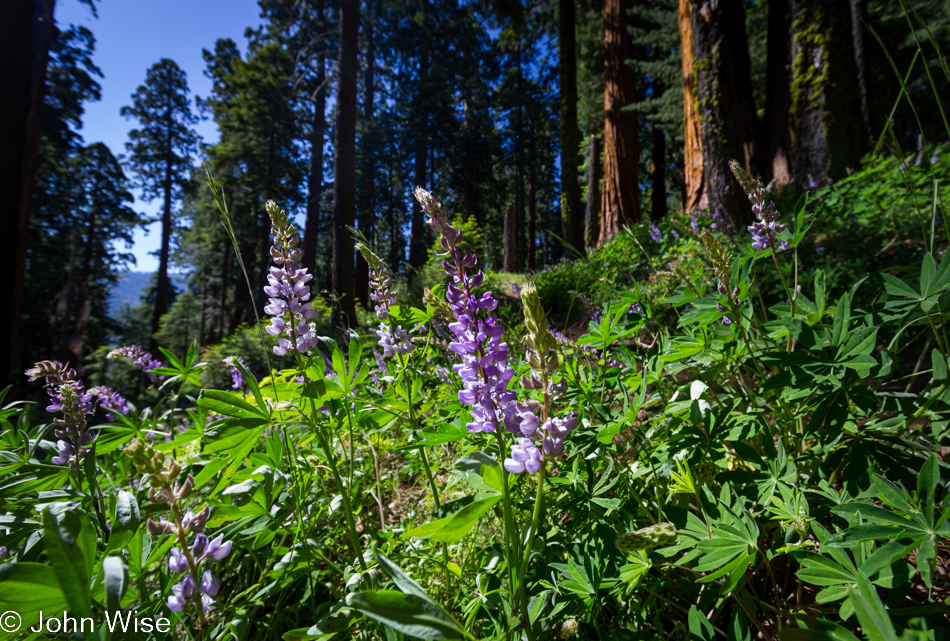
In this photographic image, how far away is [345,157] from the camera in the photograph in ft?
27.5

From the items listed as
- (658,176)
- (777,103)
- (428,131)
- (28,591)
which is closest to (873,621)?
(28,591)

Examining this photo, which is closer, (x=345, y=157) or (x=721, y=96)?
(x=721, y=96)

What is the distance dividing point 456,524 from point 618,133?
845 centimetres

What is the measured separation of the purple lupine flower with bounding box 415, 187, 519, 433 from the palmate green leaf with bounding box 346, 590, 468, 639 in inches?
12.1

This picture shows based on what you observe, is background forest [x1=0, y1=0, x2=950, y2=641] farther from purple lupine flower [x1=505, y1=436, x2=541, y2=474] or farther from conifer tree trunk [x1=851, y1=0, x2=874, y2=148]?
conifer tree trunk [x1=851, y1=0, x2=874, y2=148]

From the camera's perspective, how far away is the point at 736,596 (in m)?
0.81

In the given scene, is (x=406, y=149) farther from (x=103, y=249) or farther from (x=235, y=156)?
(x=103, y=249)

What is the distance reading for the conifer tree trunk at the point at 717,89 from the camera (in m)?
4.68

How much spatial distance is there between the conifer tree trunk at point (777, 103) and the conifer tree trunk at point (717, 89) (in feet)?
1.90

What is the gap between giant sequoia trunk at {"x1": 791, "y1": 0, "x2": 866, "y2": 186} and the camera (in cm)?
457

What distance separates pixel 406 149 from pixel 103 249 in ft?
56.5

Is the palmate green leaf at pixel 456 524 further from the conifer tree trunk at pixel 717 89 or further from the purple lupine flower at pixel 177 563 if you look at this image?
the conifer tree trunk at pixel 717 89

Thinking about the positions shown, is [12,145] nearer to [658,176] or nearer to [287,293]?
[287,293]

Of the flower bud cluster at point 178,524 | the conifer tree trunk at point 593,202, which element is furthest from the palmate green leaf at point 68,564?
the conifer tree trunk at point 593,202
